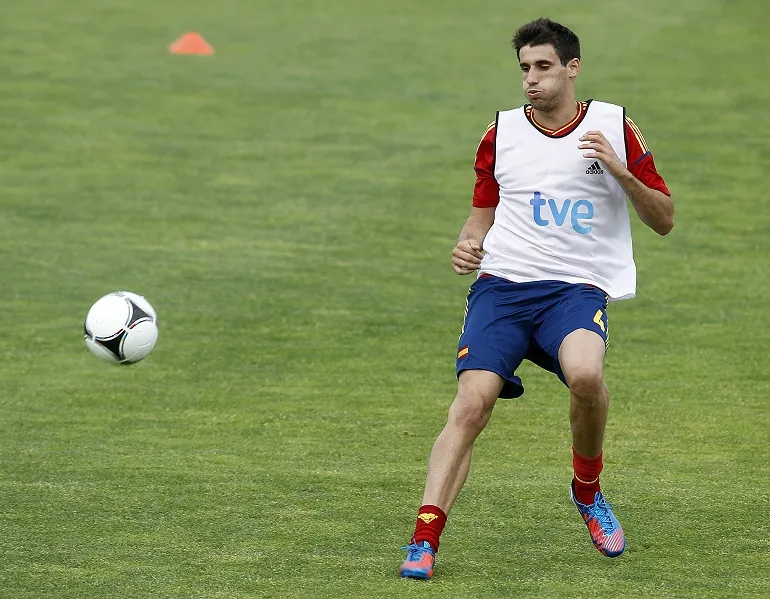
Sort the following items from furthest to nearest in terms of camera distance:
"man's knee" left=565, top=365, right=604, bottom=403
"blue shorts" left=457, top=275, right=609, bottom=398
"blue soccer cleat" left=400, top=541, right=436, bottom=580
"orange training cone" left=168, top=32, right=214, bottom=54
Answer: "orange training cone" left=168, top=32, right=214, bottom=54, "blue shorts" left=457, top=275, right=609, bottom=398, "man's knee" left=565, top=365, right=604, bottom=403, "blue soccer cleat" left=400, top=541, right=436, bottom=580

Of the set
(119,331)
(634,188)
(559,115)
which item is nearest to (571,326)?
(634,188)

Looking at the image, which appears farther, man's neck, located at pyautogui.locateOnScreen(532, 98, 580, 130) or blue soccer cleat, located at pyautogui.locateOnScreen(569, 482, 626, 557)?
man's neck, located at pyautogui.locateOnScreen(532, 98, 580, 130)

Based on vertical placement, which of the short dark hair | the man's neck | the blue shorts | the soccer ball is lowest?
the soccer ball

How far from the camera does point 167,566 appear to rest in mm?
6168

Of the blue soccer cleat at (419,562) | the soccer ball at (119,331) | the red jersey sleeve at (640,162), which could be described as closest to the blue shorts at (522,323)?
the red jersey sleeve at (640,162)

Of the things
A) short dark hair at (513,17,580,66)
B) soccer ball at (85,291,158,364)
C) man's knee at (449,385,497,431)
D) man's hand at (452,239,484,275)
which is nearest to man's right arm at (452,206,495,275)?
man's hand at (452,239,484,275)

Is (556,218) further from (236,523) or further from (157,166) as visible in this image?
(157,166)

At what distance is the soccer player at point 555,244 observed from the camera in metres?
6.26

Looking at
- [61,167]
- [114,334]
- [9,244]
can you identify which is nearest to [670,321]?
[114,334]

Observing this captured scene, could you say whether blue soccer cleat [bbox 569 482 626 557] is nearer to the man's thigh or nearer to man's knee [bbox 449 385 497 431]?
the man's thigh

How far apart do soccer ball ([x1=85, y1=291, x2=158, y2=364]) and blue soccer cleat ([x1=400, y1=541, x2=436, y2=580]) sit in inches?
108

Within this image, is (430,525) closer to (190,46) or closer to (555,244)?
(555,244)

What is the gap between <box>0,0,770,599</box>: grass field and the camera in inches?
256

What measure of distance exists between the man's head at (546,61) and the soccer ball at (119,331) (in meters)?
2.86
